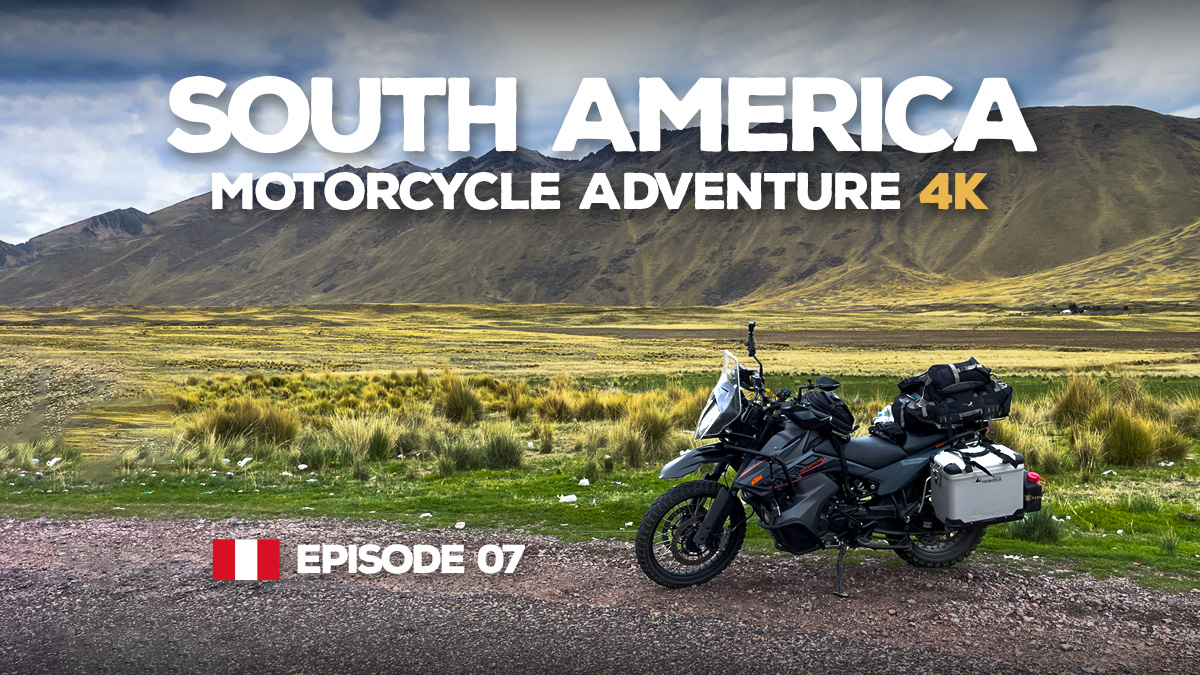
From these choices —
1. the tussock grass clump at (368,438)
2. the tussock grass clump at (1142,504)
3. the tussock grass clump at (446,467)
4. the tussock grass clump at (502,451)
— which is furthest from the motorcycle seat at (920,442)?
the tussock grass clump at (368,438)

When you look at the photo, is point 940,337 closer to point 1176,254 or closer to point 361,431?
point 361,431

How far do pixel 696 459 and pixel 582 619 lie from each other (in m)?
1.42

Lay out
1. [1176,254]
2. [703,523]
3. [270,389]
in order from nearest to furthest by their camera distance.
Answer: [703,523] → [270,389] → [1176,254]

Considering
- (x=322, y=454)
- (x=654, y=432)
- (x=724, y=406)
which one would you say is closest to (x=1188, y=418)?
(x=654, y=432)

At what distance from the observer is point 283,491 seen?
10.5 meters

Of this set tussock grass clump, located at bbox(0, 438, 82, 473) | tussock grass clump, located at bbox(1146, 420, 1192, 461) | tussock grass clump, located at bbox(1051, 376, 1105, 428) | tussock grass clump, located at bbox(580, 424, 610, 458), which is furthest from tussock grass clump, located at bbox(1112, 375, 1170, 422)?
tussock grass clump, located at bbox(0, 438, 82, 473)

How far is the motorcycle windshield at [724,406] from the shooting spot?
6016 mm

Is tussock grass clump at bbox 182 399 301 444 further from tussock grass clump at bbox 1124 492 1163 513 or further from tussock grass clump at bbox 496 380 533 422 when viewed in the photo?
tussock grass clump at bbox 1124 492 1163 513

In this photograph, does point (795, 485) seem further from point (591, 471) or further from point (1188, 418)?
point (1188, 418)

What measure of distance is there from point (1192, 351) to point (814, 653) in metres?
48.7

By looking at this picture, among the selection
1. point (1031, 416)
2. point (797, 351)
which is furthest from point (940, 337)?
point (1031, 416)

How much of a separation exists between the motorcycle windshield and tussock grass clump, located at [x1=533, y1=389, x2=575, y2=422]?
12573mm

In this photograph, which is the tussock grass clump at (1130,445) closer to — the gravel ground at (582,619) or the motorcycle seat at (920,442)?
the gravel ground at (582,619)

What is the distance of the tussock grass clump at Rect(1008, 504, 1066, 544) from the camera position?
7469mm
